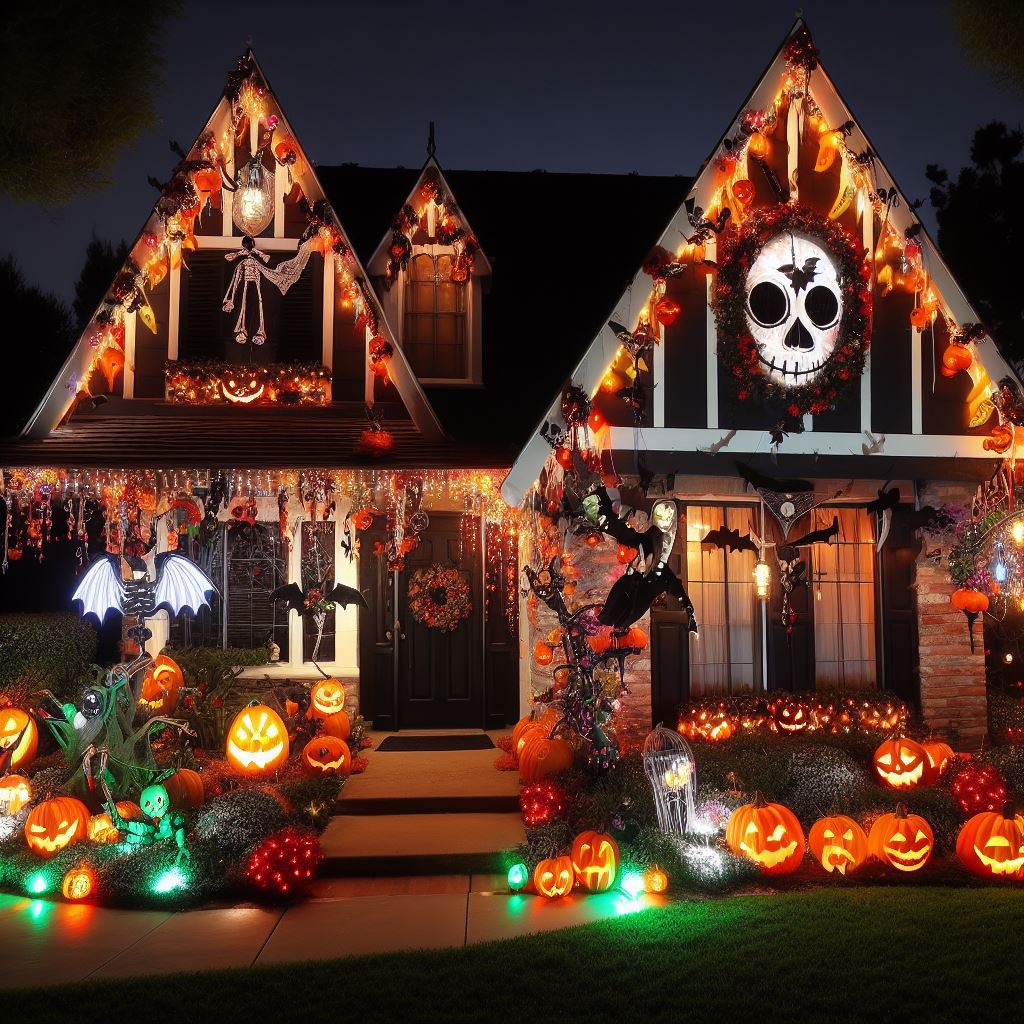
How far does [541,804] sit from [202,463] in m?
4.68

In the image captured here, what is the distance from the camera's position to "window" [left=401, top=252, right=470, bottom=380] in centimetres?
1179

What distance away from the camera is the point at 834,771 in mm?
7992

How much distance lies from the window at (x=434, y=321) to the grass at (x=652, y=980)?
7.29 m

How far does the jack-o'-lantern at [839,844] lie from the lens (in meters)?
7.00

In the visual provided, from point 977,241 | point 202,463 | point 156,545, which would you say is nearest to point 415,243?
point 202,463

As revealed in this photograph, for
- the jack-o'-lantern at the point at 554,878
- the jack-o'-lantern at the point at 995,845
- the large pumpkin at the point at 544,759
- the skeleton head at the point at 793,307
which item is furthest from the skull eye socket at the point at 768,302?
the jack-o'-lantern at the point at 554,878

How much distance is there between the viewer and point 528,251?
44.4ft

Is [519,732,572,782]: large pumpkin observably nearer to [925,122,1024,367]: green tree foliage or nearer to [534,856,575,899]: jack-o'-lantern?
[534,856,575,899]: jack-o'-lantern

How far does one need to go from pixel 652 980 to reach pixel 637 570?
3835 millimetres

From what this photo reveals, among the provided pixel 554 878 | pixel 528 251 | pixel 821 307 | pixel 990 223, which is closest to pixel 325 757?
pixel 554 878

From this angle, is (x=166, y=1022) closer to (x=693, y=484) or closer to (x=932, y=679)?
(x=693, y=484)

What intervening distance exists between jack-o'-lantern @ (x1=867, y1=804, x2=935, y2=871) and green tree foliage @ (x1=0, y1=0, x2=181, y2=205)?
7.33m

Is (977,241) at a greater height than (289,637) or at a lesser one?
greater

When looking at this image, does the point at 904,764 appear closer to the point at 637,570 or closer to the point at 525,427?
the point at 637,570
